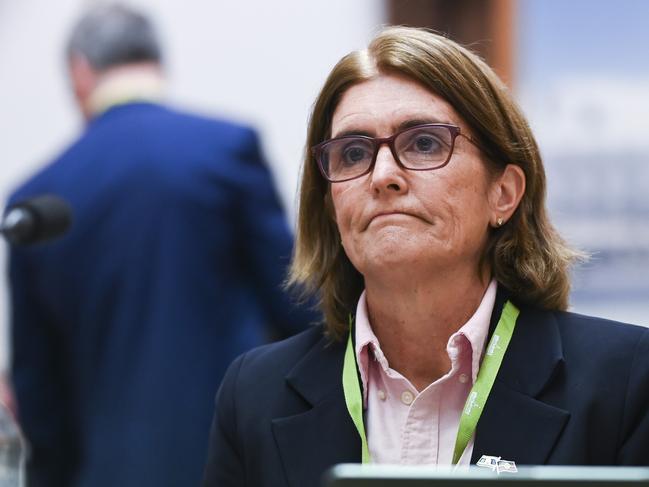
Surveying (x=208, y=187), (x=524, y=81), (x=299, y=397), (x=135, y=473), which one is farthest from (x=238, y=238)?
(x=524, y=81)

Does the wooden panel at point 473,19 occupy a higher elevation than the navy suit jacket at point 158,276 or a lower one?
higher

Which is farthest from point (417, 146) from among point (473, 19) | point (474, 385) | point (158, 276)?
point (473, 19)

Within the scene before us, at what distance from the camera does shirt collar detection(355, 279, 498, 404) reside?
2.05 meters

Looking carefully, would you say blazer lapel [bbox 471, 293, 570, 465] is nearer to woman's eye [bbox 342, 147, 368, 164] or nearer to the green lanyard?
the green lanyard

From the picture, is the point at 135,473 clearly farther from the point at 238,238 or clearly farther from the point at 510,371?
the point at 510,371

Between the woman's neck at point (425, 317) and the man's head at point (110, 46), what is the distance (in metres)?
1.77

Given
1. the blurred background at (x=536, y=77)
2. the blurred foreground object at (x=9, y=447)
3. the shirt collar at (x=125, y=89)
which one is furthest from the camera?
the blurred background at (x=536, y=77)

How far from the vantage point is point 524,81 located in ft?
16.6

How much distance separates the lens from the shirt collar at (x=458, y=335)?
205 cm

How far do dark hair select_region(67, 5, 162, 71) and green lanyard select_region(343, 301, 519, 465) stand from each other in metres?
1.74

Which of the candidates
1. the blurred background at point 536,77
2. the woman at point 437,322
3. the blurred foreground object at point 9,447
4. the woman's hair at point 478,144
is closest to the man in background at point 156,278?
the blurred foreground object at point 9,447

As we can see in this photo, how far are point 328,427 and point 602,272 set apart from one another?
3.13 meters

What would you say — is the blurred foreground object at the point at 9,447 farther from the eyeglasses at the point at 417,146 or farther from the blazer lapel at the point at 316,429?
the eyeglasses at the point at 417,146

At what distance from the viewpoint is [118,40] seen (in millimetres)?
3699
